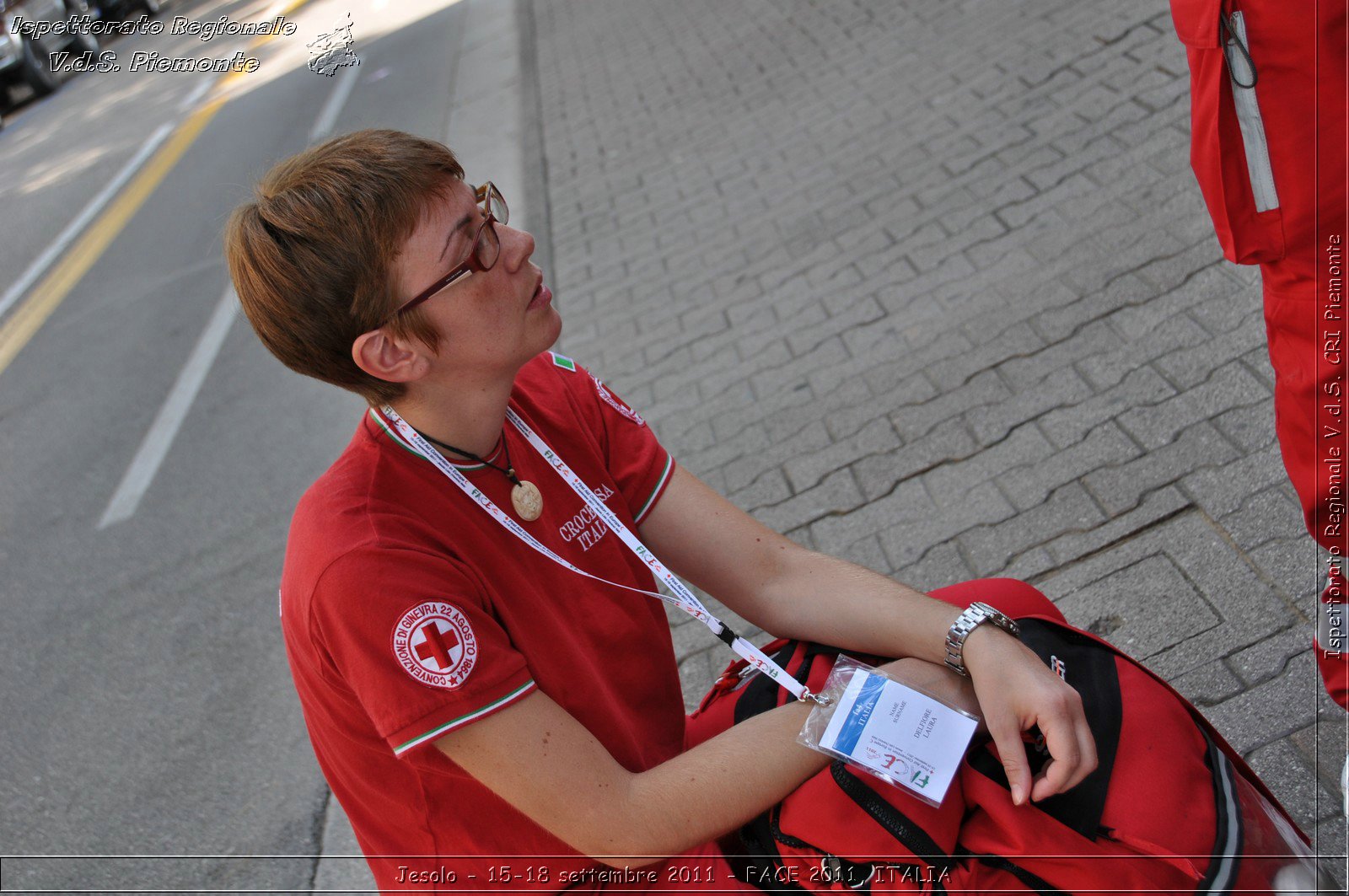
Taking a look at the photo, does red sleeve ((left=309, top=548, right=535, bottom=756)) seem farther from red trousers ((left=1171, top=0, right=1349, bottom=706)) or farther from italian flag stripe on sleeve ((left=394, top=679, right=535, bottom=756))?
red trousers ((left=1171, top=0, right=1349, bottom=706))

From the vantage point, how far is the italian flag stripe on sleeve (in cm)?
152

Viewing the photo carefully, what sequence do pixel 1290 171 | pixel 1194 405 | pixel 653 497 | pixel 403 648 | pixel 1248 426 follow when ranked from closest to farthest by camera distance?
pixel 403 648 → pixel 1290 171 → pixel 653 497 → pixel 1248 426 → pixel 1194 405

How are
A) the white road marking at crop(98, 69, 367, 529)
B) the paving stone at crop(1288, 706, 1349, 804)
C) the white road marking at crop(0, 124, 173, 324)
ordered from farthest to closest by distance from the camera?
the white road marking at crop(0, 124, 173, 324), the white road marking at crop(98, 69, 367, 529), the paving stone at crop(1288, 706, 1349, 804)

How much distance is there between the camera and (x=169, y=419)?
614 centimetres

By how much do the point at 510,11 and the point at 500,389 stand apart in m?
11.6

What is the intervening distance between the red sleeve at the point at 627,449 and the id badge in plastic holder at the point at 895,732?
0.54 meters

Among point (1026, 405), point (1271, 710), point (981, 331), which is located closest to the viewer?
point (1271, 710)

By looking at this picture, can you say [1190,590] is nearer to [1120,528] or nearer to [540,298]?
[1120,528]

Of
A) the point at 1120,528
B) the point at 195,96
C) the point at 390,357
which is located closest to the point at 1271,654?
the point at 1120,528

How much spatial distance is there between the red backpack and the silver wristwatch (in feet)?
0.31

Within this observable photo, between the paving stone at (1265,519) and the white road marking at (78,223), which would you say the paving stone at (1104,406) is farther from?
the white road marking at (78,223)

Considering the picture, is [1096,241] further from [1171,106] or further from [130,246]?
[130,246]

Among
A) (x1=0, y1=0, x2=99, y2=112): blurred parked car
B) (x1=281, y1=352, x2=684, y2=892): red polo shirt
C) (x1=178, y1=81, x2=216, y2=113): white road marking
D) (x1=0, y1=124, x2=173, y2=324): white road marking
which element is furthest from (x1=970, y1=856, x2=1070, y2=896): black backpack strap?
(x1=178, y1=81, x2=216, y2=113): white road marking

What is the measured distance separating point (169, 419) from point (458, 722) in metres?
5.28
